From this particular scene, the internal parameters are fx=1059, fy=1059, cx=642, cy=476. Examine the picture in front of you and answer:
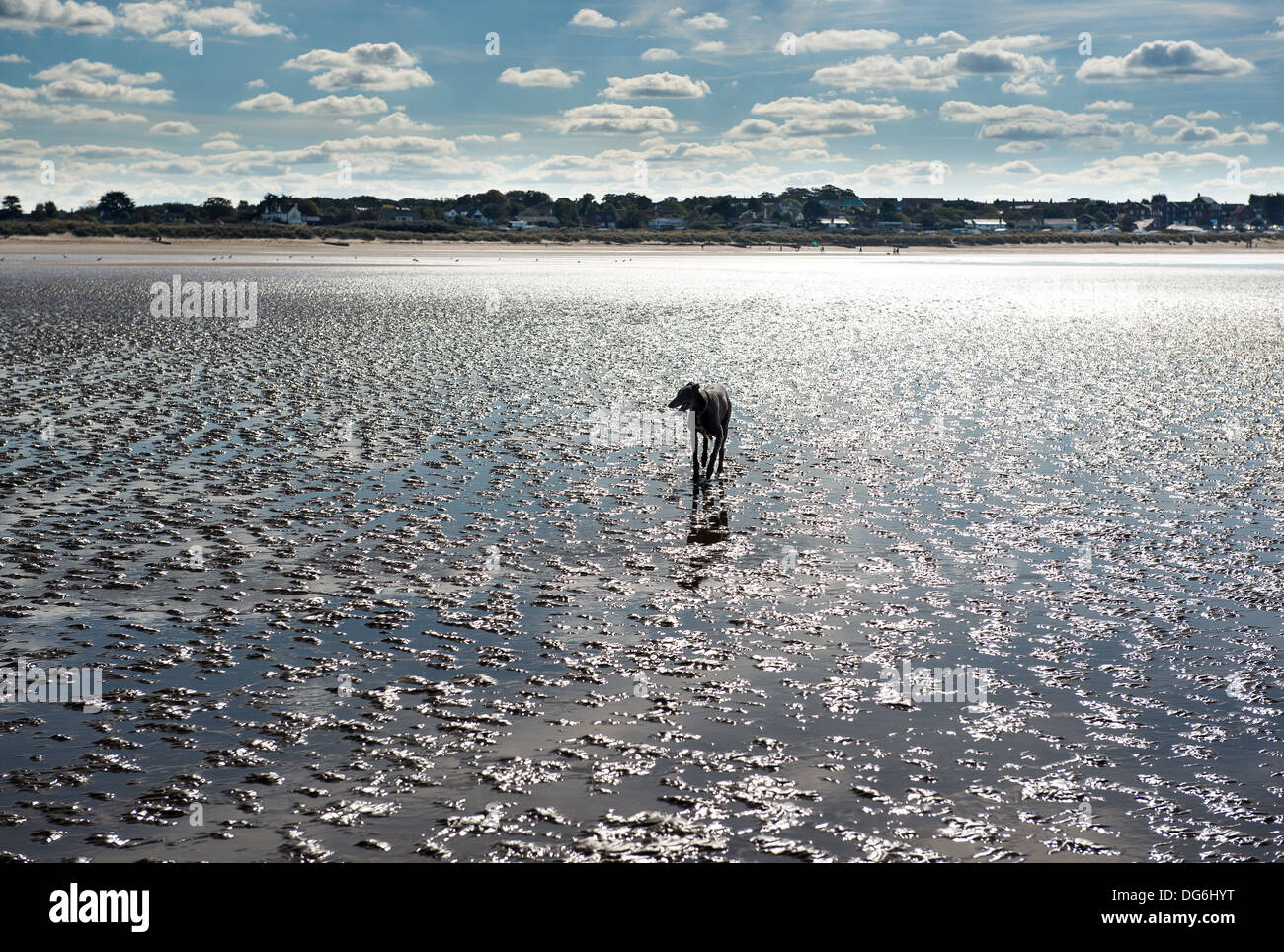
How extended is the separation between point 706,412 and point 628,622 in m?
8.26

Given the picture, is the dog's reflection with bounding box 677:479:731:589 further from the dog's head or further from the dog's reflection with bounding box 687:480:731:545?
A: the dog's head

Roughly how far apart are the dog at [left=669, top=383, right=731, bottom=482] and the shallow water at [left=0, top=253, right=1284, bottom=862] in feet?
1.87

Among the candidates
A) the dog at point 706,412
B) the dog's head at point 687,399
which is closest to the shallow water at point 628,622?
the dog at point 706,412

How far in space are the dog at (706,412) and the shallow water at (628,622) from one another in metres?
0.57

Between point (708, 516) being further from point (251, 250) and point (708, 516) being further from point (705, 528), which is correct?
point (251, 250)

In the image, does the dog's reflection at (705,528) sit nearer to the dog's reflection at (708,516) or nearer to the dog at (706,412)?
the dog's reflection at (708,516)

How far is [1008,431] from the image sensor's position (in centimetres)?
2684

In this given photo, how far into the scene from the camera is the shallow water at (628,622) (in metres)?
8.28

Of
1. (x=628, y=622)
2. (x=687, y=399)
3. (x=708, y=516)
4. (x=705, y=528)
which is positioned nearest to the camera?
(x=628, y=622)

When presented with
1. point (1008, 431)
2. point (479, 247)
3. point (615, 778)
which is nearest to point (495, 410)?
point (1008, 431)

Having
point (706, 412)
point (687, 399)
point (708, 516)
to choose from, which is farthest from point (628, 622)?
point (706, 412)

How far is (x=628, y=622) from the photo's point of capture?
42.1 feet
